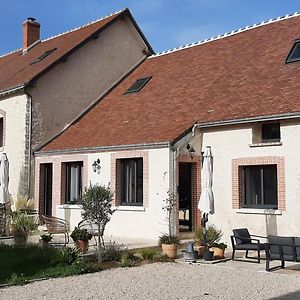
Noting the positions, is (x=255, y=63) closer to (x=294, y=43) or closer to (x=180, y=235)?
(x=294, y=43)

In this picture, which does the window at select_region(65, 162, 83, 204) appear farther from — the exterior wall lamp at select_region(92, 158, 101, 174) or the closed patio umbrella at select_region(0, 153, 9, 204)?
the closed patio umbrella at select_region(0, 153, 9, 204)

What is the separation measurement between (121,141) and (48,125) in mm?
4813

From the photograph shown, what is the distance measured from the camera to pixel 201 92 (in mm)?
17562

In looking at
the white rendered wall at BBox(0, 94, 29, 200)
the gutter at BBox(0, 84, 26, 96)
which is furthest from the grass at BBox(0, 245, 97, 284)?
the gutter at BBox(0, 84, 26, 96)

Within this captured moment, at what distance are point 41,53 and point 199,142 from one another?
1145cm

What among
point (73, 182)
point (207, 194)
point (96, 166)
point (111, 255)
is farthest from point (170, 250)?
point (73, 182)

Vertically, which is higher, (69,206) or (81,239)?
(69,206)

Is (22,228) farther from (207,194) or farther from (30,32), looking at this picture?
(30,32)

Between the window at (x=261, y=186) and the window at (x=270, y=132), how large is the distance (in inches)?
30.4

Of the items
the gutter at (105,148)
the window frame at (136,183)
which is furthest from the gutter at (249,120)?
the window frame at (136,183)

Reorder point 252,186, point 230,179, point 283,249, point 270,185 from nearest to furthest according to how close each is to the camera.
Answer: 1. point 283,249
2. point 270,185
3. point 252,186
4. point 230,179

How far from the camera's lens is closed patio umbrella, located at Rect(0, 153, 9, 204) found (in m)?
17.0

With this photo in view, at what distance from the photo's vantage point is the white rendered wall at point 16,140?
19.7m

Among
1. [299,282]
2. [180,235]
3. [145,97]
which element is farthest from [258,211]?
[145,97]
